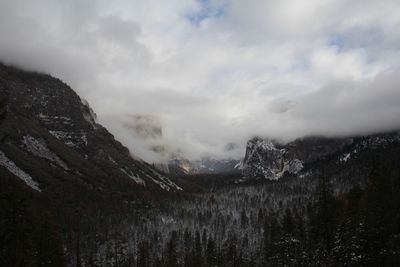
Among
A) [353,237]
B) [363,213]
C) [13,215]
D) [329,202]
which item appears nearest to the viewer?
[13,215]

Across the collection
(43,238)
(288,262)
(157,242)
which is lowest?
(157,242)

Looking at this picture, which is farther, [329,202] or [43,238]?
[329,202]

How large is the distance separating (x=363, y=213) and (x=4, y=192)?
136ft

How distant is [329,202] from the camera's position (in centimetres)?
6047

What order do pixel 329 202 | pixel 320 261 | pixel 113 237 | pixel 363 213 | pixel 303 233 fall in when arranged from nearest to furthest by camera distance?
pixel 363 213 < pixel 329 202 < pixel 320 261 < pixel 303 233 < pixel 113 237

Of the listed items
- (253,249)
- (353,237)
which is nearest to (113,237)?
(253,249)

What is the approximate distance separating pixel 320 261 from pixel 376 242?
2256 cm

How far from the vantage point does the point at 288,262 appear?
7750cm

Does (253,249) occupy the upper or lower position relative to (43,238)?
lower

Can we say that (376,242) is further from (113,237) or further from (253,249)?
(113,237)

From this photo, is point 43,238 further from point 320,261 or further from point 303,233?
point 303,233

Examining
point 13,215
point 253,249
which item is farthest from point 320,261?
point 253,249

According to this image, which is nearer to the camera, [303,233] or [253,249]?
[303,233]

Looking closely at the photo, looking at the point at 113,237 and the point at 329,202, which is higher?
the point at 329,202
